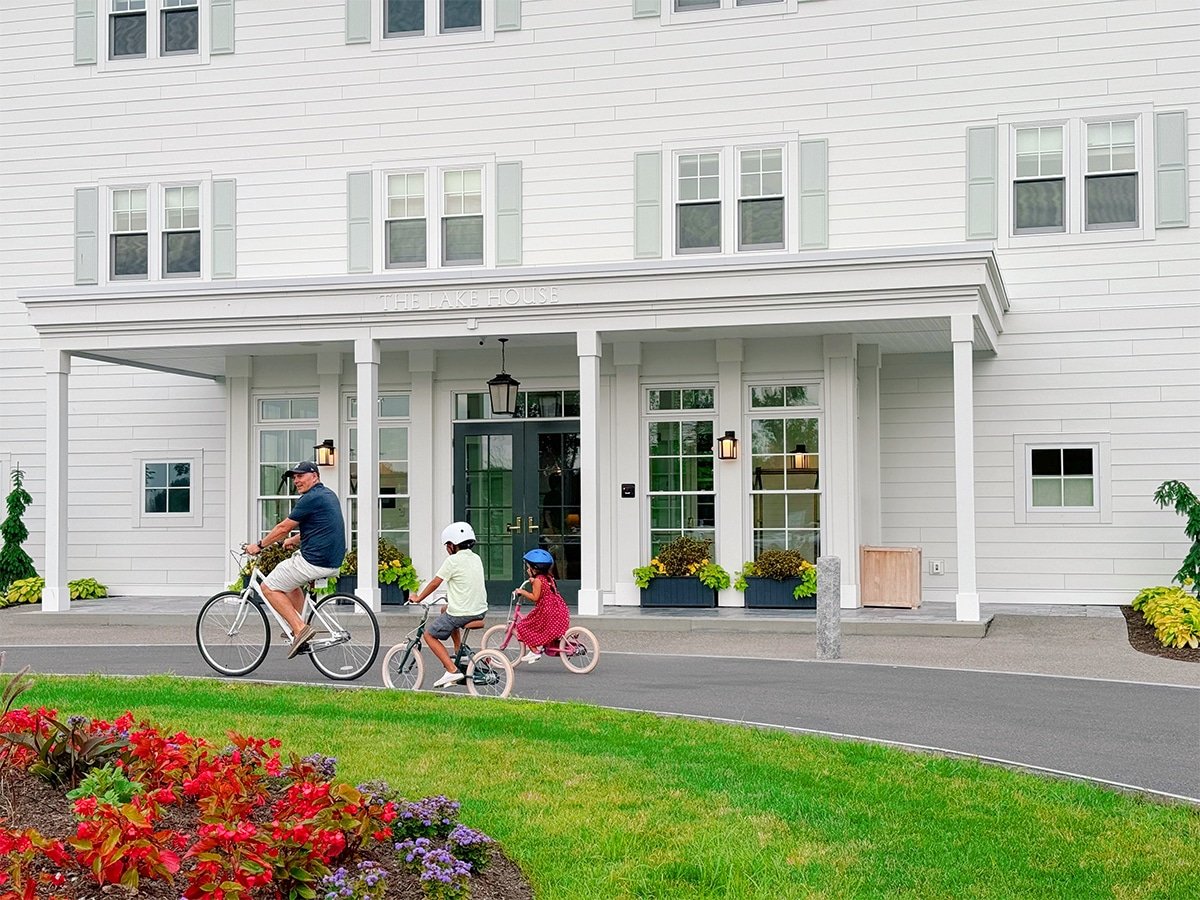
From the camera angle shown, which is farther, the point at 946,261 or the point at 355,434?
the point at 355,434

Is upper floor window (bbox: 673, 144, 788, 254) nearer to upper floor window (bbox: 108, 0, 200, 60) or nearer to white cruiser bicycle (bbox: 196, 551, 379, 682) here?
upper floor window (bbox: 108, 0, 200, 60)

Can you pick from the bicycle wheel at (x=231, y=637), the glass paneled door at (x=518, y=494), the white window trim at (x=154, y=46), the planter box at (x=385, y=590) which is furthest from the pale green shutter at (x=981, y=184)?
the white window trim at (x=154, y=46)

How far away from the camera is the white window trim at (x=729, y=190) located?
717 inches

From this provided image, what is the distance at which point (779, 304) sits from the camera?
15.5 metres

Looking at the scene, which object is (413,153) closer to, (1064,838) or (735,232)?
(735,232)

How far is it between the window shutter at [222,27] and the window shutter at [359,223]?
2.98m

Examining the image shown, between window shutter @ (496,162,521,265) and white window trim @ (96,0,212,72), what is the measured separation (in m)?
5.23

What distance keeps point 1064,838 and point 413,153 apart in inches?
617

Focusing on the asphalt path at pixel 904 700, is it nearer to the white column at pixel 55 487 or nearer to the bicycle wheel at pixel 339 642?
the bicycle wheel at pixel 339 642

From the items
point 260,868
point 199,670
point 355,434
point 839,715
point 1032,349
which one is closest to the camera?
point 260,868

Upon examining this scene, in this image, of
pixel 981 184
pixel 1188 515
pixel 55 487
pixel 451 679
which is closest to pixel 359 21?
pixel 55 487

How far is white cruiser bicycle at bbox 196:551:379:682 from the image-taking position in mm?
11242

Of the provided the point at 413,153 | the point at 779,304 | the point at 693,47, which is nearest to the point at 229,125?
the point at 413,153

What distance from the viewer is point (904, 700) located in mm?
10164
